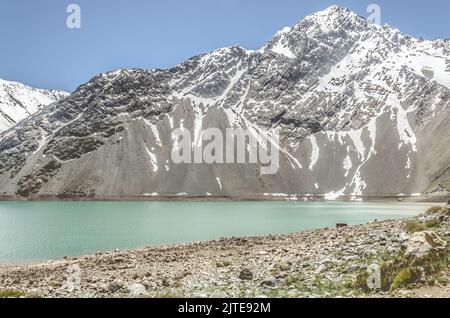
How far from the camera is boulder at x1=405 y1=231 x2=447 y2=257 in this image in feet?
66.3

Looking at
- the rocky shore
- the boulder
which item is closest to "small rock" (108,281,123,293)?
the rocky shore

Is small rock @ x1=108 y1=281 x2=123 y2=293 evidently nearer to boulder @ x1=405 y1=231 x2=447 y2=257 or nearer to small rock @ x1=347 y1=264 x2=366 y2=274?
small rock @ x1=347 y1=264 x2=366 y2=274

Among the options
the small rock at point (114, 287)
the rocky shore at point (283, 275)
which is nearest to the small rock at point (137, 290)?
the rocky shore at point (283, 275)

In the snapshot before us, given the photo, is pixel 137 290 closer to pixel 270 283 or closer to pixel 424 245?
pixel 270 283

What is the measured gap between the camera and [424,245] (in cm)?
2061

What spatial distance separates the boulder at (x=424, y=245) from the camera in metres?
20.2

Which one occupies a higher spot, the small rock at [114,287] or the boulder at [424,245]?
the boulder at [424,245]

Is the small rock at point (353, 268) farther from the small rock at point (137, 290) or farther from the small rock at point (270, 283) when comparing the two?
the small rock at point (137, 290)

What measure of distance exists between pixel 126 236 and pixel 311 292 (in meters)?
51.5

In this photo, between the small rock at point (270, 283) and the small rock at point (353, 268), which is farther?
the small rock at point (353, 268)

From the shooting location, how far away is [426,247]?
20.5 m
